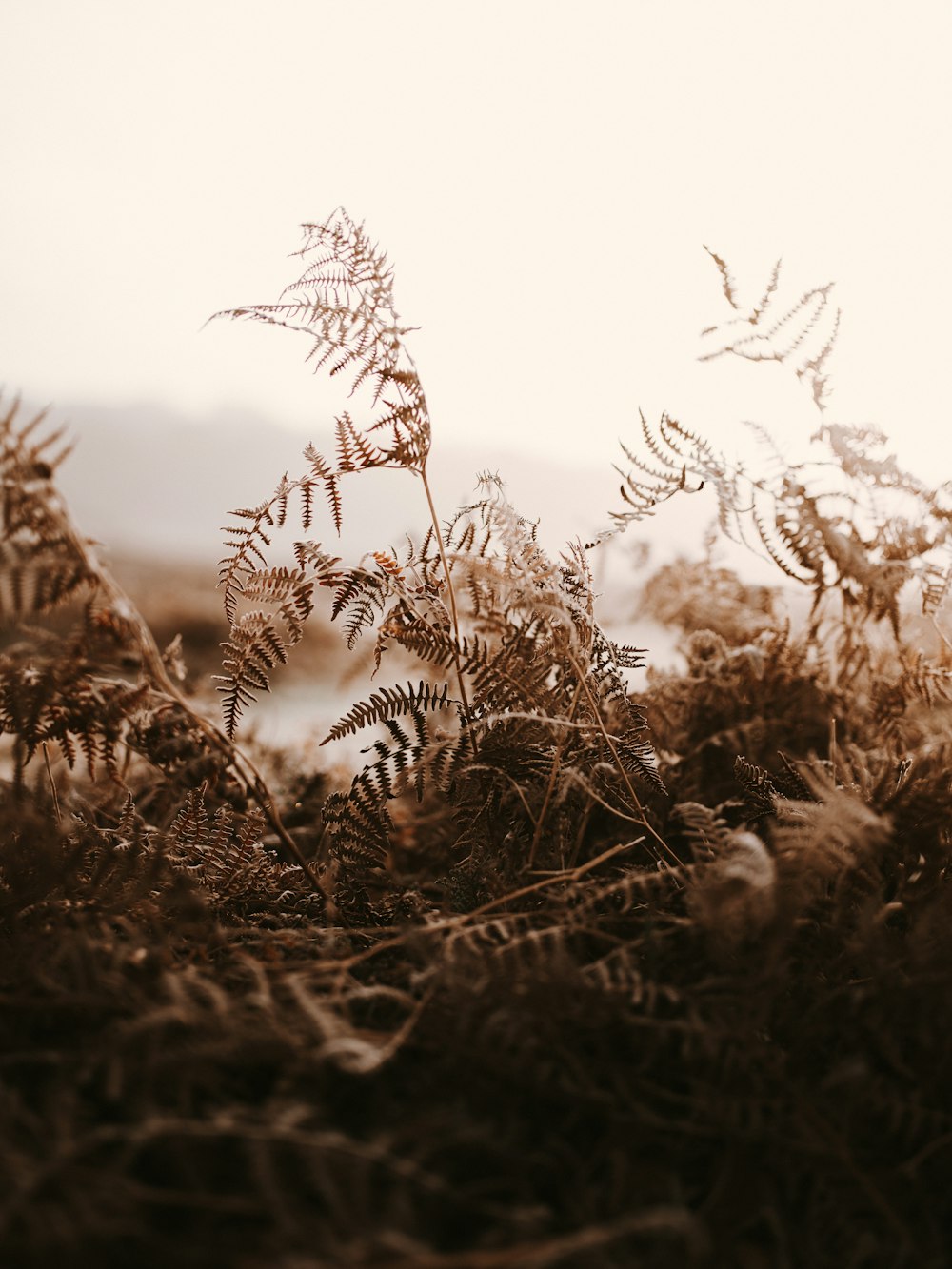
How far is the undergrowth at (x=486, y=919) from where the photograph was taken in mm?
310

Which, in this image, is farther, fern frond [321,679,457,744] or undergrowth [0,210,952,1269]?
fern frond [321,679,457,744]

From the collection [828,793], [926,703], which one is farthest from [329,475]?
[926,703]

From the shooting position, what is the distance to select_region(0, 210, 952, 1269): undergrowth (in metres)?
0.31

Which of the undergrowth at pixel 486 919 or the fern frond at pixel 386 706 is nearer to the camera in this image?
the undergrowth at pixel 486 919

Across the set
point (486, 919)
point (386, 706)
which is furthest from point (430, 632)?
point (486, 919)

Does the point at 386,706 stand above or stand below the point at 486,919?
above

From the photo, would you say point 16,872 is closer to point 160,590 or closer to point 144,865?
point 144,865

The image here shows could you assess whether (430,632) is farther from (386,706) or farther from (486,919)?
(486,919)

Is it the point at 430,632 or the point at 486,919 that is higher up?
the point at 430,632

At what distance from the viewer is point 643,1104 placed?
1.25ft

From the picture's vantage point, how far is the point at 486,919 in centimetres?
48

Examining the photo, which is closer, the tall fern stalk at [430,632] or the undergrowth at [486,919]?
the undergrowth at [486,919]

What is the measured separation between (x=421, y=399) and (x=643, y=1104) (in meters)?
0.42

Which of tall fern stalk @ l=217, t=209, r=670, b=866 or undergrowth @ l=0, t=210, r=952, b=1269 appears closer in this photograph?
undergrowth @ l=0, t=210, r=952, b=1269
